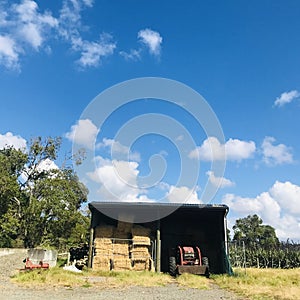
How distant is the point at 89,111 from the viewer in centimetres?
1452

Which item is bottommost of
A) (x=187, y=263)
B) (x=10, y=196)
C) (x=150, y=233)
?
(x=187, y=263)

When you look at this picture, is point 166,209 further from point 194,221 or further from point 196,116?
point 196,116

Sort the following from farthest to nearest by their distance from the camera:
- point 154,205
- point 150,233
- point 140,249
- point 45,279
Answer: point 150,233, point 140,249, point 154,205, point 45,279

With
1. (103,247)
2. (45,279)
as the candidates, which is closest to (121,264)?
(103,247)

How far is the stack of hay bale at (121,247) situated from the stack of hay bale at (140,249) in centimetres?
35

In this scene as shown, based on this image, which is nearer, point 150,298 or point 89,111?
point 150,298

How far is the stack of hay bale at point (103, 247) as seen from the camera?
15266 mm

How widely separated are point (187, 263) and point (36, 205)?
15007mm

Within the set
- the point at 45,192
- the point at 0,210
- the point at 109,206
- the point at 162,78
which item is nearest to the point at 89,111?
the point at 162,78

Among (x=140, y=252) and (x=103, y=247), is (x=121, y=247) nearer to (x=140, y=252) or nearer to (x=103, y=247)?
(x=103, y=247)

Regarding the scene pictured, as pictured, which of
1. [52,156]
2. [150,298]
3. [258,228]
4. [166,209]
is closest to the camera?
[150,298]

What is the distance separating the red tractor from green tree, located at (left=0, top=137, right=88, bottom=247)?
41.8ft

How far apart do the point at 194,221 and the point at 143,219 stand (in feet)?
11.4

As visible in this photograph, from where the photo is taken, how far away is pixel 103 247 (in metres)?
15.7
